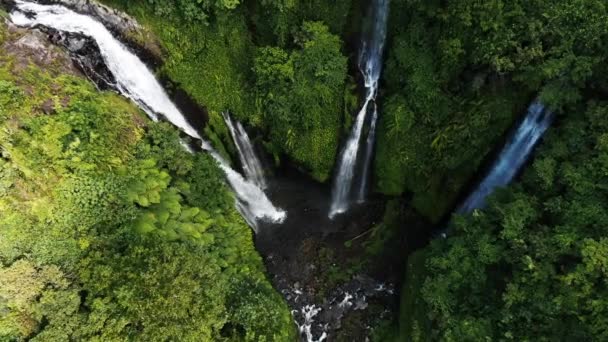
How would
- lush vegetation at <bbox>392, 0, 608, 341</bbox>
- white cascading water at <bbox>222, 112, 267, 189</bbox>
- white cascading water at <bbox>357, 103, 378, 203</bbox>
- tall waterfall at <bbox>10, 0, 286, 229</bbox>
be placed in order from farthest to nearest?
1. white cascading water at <bbox>222, 112, 267, 189</bbox>
2. white cascading water at <bbox>357, 103, 378, 203</bbox>
3. tall waterfall at <bbox>10, 0, 286, 229</bbox>
4. lush vegetation at <bbox>392, 0, 608, 341</bbox>

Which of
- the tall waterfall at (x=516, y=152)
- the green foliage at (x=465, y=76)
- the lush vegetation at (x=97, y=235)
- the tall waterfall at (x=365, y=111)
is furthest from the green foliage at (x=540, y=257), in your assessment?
the lush vegetation at (x=97, y=235)

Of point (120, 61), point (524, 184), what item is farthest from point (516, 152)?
point (120, 61)

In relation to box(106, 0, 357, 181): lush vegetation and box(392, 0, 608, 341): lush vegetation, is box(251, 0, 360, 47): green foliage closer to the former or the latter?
box(106, 0, 357, 181): lush vegetation

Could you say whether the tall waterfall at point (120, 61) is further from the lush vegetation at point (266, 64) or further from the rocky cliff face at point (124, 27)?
the lush vegetation at point (266, 64)

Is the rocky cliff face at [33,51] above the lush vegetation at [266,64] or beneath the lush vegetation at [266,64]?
beneath

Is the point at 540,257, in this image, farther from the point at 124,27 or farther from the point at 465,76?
the point at 124,27

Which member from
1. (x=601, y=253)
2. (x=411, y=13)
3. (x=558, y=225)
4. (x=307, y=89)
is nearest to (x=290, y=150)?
(x=307, y=89)

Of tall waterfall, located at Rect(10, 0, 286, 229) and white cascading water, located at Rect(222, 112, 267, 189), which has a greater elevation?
tall waterfall, located at Rect(10, 0, 286, 229)

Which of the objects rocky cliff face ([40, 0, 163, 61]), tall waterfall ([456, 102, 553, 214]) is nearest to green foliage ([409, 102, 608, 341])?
tall waterfall ([456, 102, 553, 214])
